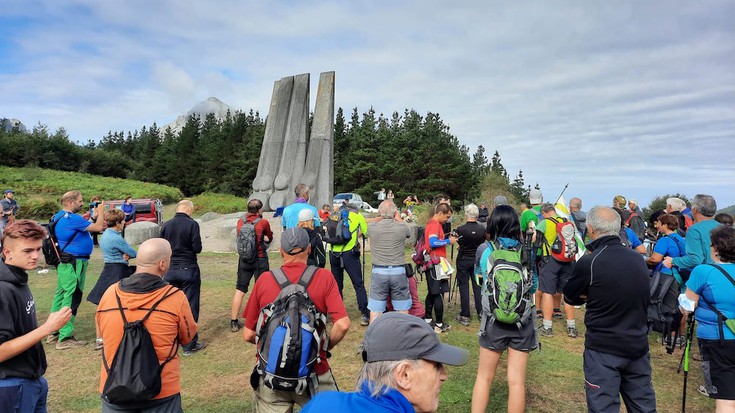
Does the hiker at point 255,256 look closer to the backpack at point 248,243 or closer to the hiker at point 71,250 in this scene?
the backpack at point 248,243

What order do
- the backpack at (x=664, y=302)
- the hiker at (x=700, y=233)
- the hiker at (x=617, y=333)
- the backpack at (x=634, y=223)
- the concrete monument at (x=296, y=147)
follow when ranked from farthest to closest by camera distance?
the concrete monument at (x=296, y=147), the backpack at (x=634, y=223), the backpack at (x=664, y=302), the hiker at (x=700, y=233), the hiker at (x=617, y=333)

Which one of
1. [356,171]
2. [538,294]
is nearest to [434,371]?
[538,294]

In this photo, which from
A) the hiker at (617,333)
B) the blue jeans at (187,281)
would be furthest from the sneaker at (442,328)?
the blue jeans at (187,281)

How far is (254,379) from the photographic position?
109 inches

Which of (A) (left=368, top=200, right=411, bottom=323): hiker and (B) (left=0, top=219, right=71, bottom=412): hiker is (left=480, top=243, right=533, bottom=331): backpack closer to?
(A) (left=368, top=200, right=411, bottom=323): hiker

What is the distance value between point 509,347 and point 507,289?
1.57 ft

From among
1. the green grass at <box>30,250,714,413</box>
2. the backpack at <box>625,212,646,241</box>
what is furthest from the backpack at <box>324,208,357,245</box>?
the backpack at <box>625,212,646,241</box>

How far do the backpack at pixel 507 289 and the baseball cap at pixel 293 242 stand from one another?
152cm

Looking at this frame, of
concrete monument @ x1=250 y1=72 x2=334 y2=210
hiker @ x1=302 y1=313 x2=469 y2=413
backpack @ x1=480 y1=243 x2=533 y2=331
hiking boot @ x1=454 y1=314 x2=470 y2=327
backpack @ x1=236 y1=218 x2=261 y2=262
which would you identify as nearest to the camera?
hiker @ x1=302 y1=313 x2=469 y2=413

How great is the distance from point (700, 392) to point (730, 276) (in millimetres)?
2104

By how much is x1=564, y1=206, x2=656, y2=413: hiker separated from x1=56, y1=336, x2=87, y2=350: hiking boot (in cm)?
605

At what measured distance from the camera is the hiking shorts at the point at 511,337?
3.32m

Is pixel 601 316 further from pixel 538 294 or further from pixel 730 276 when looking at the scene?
pixel 538 294

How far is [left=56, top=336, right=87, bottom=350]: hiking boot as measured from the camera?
5.57 meters
